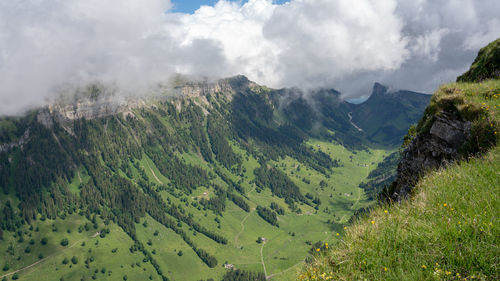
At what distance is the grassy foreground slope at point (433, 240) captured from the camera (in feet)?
17.3

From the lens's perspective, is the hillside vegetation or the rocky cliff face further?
the rocky cliff face

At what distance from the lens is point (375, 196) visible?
1071cm

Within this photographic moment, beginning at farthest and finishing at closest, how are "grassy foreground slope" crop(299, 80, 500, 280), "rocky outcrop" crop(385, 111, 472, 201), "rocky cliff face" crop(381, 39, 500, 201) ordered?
"rocky outcrop" crop(385, 111, 472, 201) < "rocky cliff face" crop(381, 39, 500, 201) < "grassy foreground slope" crop(299, 80, 500, 280)

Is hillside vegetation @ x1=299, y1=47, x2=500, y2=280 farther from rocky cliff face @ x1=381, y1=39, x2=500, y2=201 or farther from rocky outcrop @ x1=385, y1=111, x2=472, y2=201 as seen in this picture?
rocky outcrop @ x1=385, y1=111, x2=472, y2=201

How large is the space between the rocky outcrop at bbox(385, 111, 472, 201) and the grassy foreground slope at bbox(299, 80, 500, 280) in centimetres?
729

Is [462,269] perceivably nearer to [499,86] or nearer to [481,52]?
[499,86]

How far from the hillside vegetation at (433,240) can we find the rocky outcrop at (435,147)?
724 centimetres

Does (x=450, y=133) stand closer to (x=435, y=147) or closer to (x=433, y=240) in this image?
(x=435, y=147)

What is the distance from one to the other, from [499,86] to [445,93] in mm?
3148

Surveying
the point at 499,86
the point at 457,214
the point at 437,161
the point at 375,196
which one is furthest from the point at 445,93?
the point at 457,214

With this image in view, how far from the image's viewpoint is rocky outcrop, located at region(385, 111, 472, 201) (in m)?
16.5

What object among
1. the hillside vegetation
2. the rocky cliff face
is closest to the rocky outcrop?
the rocky cliff face

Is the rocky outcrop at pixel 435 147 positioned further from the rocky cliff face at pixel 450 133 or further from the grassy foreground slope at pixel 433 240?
the grassy foreground slope at pixel 433 240

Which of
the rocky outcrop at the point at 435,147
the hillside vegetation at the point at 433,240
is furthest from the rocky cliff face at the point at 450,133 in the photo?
the hillside vegetation at the point at 433,240
